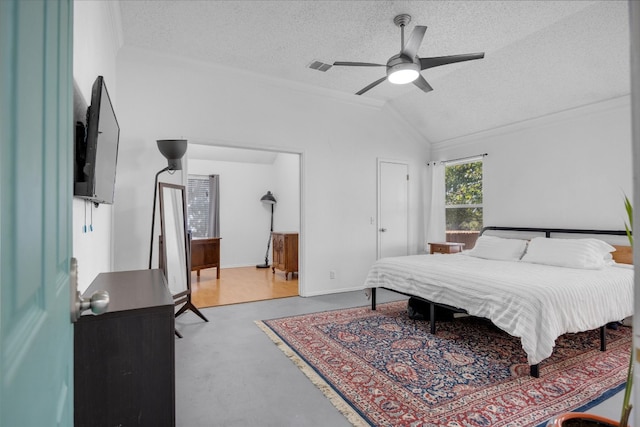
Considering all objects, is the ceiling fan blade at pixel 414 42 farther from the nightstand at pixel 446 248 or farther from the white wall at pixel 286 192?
the white wall at pixel 286 192

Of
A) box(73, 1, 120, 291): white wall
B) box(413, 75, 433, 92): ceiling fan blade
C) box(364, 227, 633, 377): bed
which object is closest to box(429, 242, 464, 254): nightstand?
box(364, 227, 633, 377): bed

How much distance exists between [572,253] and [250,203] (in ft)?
19.2

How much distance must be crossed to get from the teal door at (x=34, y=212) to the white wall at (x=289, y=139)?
10.9ft

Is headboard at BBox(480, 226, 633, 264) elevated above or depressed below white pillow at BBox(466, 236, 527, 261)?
above

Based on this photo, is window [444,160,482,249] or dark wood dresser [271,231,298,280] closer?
window [444,160,482,249]

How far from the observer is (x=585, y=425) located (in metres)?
1.16

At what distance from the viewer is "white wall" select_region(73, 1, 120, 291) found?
5.87 ft

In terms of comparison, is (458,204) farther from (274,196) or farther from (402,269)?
(274,196)

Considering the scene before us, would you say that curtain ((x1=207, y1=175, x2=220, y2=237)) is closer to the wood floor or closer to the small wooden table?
the wood floor

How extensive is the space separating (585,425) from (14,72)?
1.70m

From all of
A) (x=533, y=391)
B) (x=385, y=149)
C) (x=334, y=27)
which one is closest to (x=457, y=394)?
(x=533, y=391)

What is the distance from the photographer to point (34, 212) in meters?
0.48

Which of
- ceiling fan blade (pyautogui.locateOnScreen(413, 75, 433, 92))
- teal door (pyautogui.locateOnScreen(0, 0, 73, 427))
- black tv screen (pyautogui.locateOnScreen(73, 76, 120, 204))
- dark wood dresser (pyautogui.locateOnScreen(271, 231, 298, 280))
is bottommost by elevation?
dark wood dresser (pyautogui.locateOnScreen(271, 231, 298, 280))

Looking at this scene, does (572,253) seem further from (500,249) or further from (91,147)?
(91,147)
